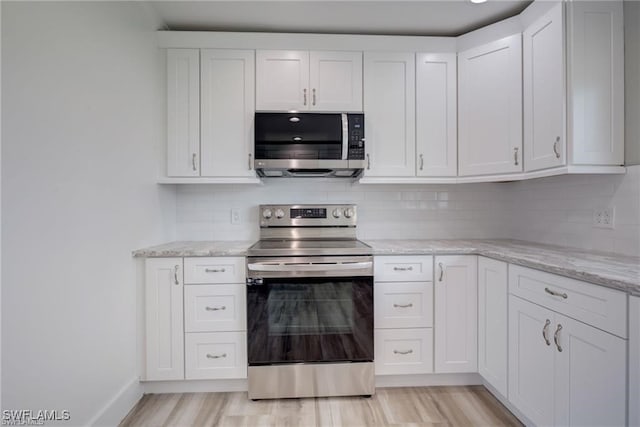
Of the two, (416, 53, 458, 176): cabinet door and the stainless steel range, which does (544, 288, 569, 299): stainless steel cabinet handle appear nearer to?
the stainless steel range

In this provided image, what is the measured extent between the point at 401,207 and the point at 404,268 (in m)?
0.72

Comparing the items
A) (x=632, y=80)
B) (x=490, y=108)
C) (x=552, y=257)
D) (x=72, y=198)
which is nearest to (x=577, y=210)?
(x=552, y=257)

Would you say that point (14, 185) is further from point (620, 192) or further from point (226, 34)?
point (620, 192)

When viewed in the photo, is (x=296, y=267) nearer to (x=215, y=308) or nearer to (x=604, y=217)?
(x=215, y=308)

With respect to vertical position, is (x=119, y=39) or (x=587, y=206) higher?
(x=119, y=39)

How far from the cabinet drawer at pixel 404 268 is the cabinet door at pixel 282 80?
120cm

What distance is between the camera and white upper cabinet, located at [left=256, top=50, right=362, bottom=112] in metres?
2.07

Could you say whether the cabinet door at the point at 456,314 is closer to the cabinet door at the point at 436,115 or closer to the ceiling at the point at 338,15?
the cabinet door at the point at 436,115

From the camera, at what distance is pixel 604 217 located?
5.46ft

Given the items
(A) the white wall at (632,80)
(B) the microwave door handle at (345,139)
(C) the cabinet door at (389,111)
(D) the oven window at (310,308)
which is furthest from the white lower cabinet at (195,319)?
(A) the white wall at (632,80)

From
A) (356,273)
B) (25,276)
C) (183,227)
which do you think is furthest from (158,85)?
(356,273)

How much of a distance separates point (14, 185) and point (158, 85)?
125cm

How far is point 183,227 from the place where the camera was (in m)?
2.32

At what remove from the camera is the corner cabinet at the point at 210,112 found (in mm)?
2049
